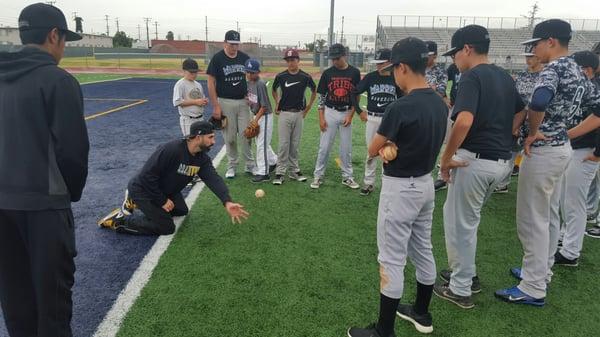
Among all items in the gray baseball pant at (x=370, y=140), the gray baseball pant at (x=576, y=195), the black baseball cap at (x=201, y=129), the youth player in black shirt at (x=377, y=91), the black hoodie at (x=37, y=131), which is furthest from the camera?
the gray baseball pant at (x=370, y=140)

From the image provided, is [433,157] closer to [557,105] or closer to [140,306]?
[557,105]

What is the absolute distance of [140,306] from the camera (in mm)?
3430

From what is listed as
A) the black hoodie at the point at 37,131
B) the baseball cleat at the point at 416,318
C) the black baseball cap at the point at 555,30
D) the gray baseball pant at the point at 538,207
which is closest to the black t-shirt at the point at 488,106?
the gray baseball pant at the point at 538,207

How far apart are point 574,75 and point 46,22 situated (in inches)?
145

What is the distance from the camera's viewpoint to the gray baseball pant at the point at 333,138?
655cm

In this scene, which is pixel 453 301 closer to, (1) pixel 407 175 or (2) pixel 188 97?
(1) pixel 407 175

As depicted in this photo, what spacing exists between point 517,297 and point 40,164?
3.85 metres

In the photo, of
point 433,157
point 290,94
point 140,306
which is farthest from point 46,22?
point 290,94

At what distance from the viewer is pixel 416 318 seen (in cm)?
328

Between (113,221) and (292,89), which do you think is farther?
(292,89)

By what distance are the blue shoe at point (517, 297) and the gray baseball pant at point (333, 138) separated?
3.42 meters

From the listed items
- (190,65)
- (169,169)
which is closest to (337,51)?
(190,65)

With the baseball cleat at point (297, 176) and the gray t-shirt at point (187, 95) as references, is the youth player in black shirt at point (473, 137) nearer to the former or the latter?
the baseball cleat at point (297, 176)

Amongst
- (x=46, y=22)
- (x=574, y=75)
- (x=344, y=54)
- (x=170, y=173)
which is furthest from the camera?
(x=344, y=54)
